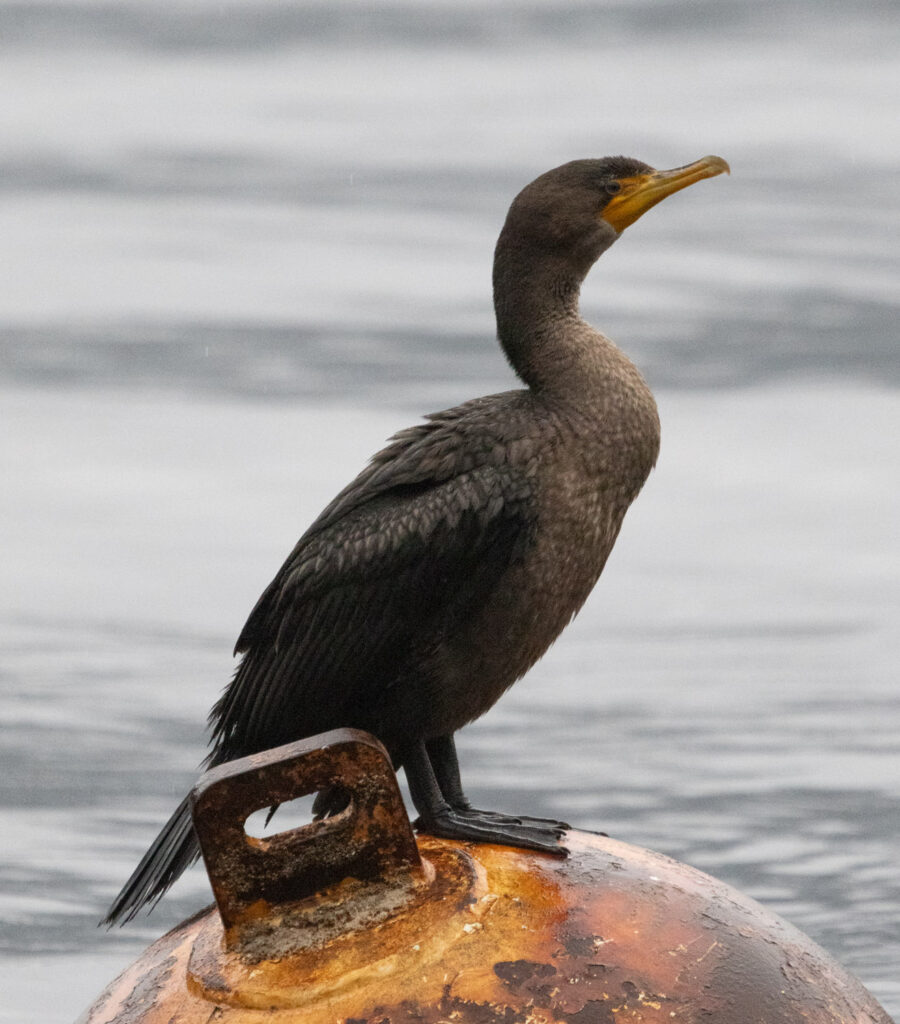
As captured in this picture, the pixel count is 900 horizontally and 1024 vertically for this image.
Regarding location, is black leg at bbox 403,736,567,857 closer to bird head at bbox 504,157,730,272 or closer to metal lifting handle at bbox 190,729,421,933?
metal lifting handle at bbox 190,729,421,933

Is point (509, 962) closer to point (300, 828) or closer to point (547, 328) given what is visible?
point (300, 828)

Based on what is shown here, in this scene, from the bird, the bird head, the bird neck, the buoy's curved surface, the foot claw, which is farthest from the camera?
the bird head

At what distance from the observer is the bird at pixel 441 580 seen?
16.2ft

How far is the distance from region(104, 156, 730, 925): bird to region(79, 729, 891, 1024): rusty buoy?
0.79 meters

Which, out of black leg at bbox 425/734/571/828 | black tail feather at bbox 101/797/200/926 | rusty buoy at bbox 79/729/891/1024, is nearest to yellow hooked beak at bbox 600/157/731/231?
black leg at bbox 425/734/571/828

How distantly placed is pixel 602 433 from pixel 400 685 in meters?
0.73

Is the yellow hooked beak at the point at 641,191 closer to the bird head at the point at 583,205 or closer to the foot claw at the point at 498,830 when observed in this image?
the bird head at the point at 583,205

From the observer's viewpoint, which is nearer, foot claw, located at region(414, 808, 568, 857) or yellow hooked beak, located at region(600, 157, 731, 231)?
foot claw, located at region(414, 808, 568, 857)

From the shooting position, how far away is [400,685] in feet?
16.2

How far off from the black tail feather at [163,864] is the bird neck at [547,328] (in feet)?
4.19

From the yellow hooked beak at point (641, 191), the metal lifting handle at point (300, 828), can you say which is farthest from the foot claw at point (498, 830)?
the yellow hooked beak at point (641, 191)

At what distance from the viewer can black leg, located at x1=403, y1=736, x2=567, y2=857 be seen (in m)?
4.42

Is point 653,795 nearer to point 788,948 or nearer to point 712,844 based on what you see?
point 712,844

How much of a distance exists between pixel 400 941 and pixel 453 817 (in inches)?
31.4
